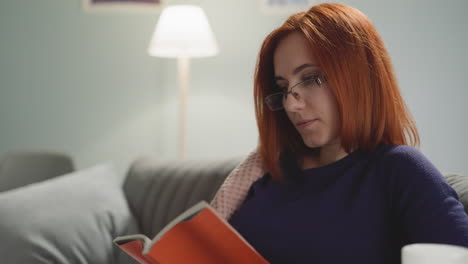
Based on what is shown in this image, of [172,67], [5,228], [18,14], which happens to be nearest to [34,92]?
[18,14]

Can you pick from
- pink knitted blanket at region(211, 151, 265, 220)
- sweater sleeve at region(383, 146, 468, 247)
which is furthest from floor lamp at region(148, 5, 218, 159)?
sweater sleeve at region(383, 146, 468, 247)

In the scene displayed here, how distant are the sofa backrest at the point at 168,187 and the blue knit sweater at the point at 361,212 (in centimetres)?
56

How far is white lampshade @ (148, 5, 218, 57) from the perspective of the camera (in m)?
2.54

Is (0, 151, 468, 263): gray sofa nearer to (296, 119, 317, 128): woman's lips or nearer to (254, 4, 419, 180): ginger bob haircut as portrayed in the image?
(254, 4, 419, 180): ginger bob haircut

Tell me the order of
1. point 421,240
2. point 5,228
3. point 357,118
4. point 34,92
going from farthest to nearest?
point 34,92
point 5,228
point 357,118
point 421,240

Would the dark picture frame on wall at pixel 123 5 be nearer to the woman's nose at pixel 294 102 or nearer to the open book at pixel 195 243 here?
the woman's nose at pixel 294 102

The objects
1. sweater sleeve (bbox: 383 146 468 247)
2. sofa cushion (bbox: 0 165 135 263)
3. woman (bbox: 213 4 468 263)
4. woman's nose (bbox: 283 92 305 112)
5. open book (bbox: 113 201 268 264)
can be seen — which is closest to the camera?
open book (bbox: 113 201 268 264)

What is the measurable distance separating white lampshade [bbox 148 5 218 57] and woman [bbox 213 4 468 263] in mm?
1358

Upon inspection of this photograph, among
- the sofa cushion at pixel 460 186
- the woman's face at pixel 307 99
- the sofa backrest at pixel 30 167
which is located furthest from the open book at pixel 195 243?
the sofa backrest at pixel 30 167

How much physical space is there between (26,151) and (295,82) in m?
1.40

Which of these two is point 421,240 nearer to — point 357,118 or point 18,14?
point 357,118

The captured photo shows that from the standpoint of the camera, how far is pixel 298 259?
1.12 metres

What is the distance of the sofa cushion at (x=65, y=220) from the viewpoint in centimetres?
147

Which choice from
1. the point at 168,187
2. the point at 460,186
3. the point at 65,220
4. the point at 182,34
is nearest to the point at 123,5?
the point at 182,34
